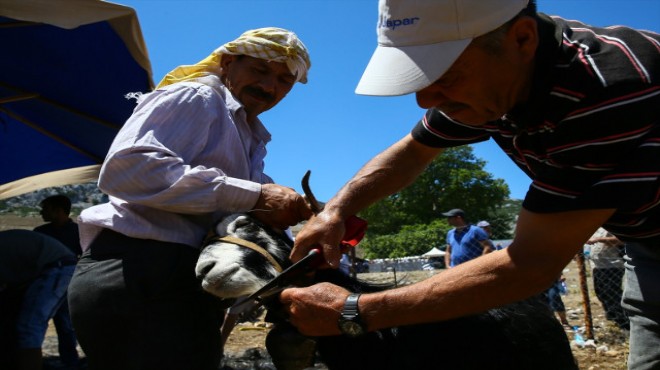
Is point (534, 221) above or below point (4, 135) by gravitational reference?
above

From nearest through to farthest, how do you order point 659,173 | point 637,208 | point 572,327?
point 659,173 → point 637,208 → point 572,327

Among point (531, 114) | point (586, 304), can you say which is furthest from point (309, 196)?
point (586, 304)

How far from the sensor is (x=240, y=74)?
8.09 ft

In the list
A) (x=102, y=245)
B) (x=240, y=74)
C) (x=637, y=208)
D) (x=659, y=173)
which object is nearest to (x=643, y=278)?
(x=637, y=208)

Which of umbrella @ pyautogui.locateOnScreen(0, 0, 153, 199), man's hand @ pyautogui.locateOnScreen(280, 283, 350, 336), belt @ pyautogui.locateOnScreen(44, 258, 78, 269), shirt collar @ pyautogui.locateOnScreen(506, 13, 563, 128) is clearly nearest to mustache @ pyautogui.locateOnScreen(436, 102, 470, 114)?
shirt collar @ pyautogui.locateOnScreen(506, 13, 563, 128)

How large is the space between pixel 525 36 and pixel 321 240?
3.08 feet

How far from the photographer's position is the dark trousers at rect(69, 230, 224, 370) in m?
1.98

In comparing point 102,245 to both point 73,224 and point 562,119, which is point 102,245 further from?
point 73,224

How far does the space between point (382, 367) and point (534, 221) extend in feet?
2.41

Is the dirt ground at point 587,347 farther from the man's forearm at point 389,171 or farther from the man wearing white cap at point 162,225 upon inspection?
the man wearing white cap at point 162,225

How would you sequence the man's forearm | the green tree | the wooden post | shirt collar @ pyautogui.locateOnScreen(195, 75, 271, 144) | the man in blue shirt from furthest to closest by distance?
the green tree, the man in blue shirt, the wooden post, the man's forearm, shirt collar @ pyautogui.locateOnScreen(195, 75, 271, 144)

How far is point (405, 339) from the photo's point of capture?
1.98 m

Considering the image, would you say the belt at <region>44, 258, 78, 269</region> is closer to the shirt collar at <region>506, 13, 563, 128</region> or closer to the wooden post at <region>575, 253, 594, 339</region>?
the shirt collar at <region>506, 13, 563, 128</region>

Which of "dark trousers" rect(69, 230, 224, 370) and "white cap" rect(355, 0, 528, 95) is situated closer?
"white cap" rect(355, 0, 528, 95)
